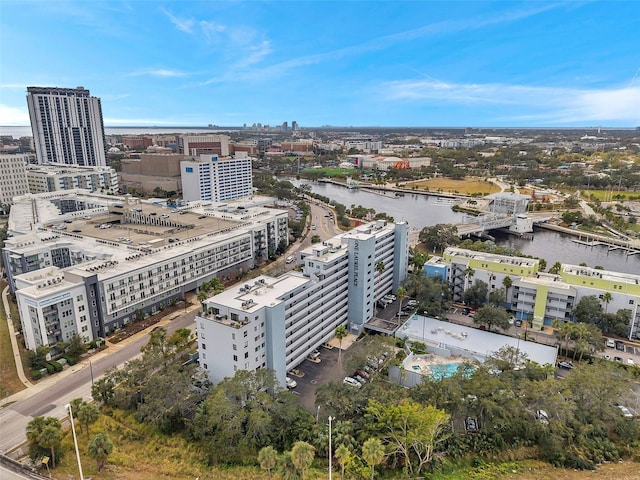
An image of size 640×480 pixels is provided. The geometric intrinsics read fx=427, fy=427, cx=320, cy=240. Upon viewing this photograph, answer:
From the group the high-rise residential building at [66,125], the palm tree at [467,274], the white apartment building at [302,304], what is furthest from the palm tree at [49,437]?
the high-rise residential building at [66,125]

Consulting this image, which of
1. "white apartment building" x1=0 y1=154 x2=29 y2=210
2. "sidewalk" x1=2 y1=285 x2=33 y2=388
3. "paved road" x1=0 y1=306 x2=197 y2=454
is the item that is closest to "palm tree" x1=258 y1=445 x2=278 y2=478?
"paved road" x1=0 y1=306 x2=197 y2=454

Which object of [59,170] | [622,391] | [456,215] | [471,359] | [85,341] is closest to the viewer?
[622,391]

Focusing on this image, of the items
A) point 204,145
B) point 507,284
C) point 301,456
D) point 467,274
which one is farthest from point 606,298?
point 204,145

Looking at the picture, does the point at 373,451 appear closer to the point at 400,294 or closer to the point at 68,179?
the point at 400,294

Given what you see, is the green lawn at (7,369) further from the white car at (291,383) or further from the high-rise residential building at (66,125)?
the high-rise residential building at (66,125)

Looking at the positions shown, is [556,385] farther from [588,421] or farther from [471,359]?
[471,359]

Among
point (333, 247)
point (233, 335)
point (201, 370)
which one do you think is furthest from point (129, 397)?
point (333, 247)

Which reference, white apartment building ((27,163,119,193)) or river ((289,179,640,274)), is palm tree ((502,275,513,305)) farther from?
white apartment building ((27,163,119,193))
